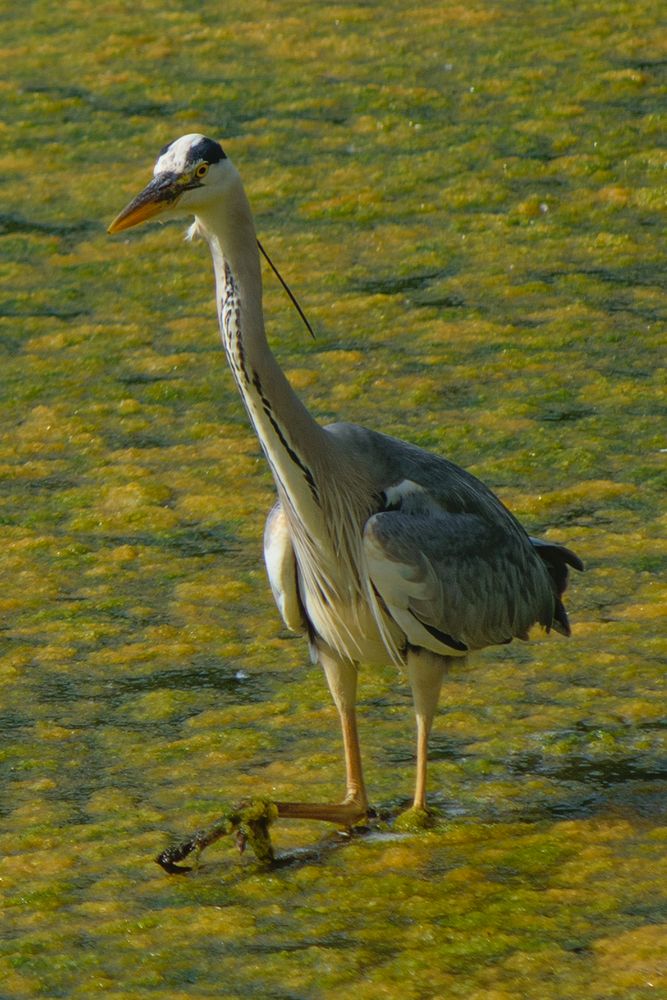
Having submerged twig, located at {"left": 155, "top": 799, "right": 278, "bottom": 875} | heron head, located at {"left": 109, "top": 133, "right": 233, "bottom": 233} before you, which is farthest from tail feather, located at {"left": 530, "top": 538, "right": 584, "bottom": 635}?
heron head, located at {"left": 109, "top": 133, "right": 233, "bottom": 233}

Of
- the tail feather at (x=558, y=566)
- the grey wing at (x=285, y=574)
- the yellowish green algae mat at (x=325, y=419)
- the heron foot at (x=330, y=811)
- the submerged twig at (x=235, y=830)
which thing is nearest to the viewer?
the yellowish green algae mat at (x=325, y=419)

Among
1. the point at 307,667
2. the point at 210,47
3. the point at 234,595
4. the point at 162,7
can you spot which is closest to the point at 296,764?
the point at 307,667

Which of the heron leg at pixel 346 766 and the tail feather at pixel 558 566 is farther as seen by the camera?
the tail feather at pixel 558 566

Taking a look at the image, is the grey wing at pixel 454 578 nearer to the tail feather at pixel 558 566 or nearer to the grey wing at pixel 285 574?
the tail feather at pixel 558 566

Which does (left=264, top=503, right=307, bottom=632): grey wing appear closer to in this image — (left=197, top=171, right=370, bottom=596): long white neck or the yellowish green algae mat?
(left=197, top=171, right=370, bottom=596): long white neck

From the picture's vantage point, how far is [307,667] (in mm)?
4402

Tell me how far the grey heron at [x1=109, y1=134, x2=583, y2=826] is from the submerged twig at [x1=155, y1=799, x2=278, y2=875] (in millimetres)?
92

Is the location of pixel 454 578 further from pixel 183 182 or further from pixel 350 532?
pixel 183 182

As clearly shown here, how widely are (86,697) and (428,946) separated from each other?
4.74 ft

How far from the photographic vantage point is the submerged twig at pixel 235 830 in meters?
3.40

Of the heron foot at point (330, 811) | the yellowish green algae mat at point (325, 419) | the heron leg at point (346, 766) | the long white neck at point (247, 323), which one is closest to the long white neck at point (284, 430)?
the long white neck at point (247, 323)

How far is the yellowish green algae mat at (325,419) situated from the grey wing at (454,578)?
316 millimetres

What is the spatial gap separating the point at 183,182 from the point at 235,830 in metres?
1.33

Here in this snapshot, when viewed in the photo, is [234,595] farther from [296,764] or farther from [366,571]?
[366,571]
